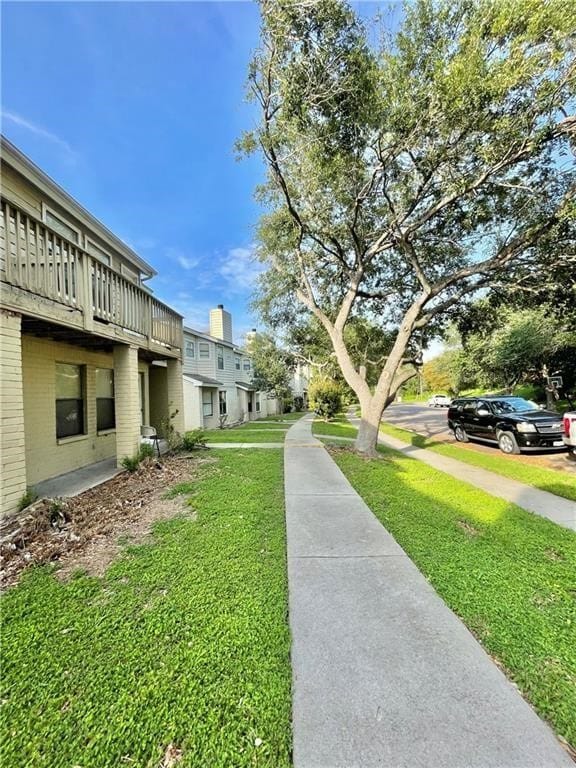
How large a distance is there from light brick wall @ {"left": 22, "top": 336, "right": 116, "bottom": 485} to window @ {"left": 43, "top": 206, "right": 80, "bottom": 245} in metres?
2.35

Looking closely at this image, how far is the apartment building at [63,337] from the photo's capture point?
4.11 meters

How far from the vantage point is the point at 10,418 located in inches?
158

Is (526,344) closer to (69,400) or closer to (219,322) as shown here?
(219,322)

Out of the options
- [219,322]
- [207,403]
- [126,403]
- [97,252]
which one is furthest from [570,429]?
[219,322]

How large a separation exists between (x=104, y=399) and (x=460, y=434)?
12.9m

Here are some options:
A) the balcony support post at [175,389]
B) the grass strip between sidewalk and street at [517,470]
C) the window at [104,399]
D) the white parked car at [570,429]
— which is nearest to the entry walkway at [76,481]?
the window at [104,399]

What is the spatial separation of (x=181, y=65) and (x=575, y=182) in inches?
363

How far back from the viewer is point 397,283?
11.8 meters

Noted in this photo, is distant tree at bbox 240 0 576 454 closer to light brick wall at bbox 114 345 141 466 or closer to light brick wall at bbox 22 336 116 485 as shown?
light brick wall at bbox 114 345 141 466

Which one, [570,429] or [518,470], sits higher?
[570,429]

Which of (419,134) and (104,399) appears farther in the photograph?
(104,399)

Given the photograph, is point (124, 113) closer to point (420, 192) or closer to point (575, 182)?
point (420, 192)

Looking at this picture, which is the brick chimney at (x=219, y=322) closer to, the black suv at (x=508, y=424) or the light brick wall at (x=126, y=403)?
the black suv at (x=508, y=424)

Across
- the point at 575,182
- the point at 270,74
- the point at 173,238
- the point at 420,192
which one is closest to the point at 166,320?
the point at 270,74
